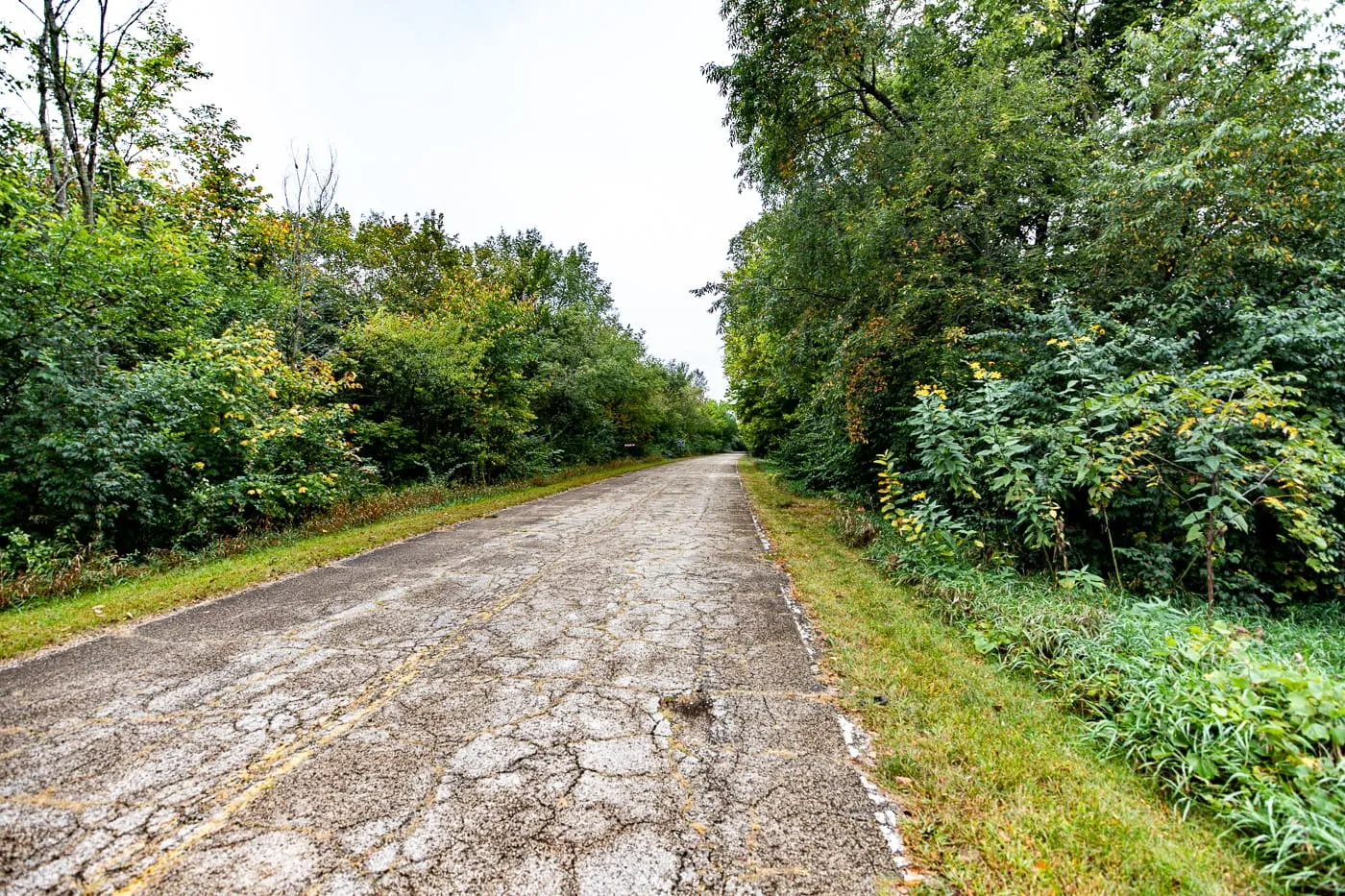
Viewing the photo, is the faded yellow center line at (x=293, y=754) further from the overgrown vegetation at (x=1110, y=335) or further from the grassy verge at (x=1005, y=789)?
the overgrown vegetation at (x=1110, y=335)

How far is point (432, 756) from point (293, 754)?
2.20 ft

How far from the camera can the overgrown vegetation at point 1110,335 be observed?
275cm

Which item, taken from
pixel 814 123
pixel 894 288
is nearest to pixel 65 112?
A: pixel 814 123

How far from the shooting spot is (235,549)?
645 cm

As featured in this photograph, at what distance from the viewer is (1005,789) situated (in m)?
2.20

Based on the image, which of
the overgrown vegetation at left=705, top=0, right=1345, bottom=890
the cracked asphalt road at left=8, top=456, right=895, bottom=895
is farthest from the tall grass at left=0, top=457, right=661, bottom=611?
the overgrown vegetation at left=705, top=0, right=1345, bottom=890

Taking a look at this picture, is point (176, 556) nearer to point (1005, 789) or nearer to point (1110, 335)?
point (1005, 789)

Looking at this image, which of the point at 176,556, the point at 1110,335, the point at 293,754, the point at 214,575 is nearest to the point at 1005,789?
the point at 293,754

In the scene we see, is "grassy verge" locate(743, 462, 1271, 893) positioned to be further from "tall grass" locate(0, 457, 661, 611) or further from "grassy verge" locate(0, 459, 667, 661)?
"tall grass" locate(0, 457, 661, 611)

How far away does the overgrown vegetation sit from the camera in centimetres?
275

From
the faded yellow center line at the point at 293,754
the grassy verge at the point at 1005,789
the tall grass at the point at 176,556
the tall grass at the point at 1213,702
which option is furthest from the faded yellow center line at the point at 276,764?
the tall grass at the point at 176,556

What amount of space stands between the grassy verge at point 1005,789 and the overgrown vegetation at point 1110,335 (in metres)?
0.24

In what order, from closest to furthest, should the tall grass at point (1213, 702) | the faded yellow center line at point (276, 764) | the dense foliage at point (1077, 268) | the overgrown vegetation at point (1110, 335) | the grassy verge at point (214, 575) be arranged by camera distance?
the faded yellow center line at point (276, 764)
the tall grass at point (1213, 702)
the overgrown vegetation at point (1110, 335)
the grassy verge at point (214, 575)
the dense foliage at point (1077, 268)

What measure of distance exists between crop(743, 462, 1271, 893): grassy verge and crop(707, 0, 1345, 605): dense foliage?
2.20 meters
